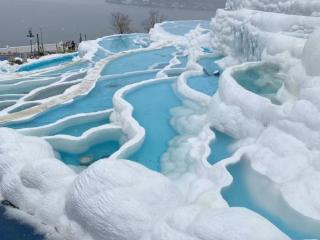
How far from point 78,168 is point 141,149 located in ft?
5.08

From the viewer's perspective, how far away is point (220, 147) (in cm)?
873

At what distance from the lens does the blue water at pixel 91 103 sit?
11.1m

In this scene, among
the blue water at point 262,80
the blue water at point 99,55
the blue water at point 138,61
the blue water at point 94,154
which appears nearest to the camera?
the blue water at point 94,154

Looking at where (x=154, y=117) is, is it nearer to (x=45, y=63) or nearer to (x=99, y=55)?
(x=99, y=55)

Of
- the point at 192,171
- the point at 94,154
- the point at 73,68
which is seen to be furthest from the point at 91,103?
the point at 73,68

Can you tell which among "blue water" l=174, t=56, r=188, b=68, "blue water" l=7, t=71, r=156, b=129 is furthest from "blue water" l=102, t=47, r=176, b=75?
"blue water" l=7, t=71, r=156, b=129

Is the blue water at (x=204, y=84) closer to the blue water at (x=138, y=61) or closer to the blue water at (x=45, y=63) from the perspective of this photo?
the blue water at (x=138, y=61)

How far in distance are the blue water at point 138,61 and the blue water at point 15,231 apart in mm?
11282

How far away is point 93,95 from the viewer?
13.6m

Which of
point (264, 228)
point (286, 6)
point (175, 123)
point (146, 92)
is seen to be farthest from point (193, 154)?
point (286, 6)

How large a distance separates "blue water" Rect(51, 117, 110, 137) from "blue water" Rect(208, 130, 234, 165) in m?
3.66

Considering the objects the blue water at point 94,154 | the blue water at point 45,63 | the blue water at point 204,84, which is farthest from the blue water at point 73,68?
the blue water at point 94,154

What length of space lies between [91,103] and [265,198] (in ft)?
25.0

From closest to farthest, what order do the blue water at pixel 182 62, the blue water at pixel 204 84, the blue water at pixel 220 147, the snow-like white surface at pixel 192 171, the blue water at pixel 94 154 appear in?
the snow-like white surface at pixel 192 171 → the blue water at pixel 220 147 → the blue water at pixel 94 154 → the blue water at pixel 204 84 → the blue water at pixel 182 62
